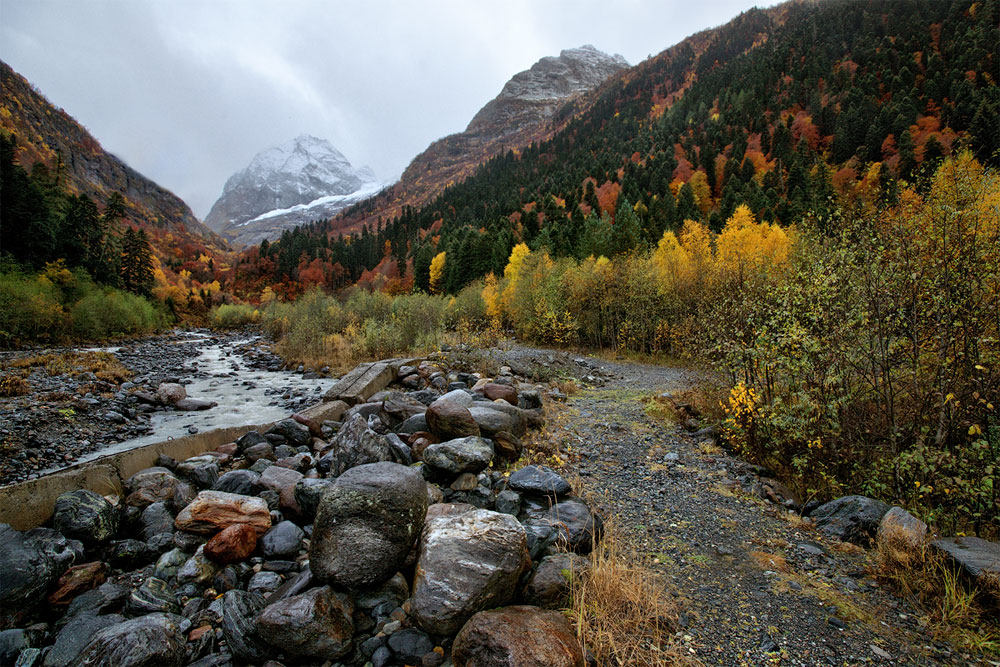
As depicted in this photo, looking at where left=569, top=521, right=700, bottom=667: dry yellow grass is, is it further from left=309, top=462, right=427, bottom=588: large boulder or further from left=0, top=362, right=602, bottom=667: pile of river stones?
left=309, top=462, right=427, bottom=588: large boulder

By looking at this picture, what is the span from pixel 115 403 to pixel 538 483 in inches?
611

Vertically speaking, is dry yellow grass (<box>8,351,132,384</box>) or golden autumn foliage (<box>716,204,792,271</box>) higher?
golden autumn foliage (<box>716,204,792,271</box>)

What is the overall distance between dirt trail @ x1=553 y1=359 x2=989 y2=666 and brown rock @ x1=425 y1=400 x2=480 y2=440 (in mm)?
2020

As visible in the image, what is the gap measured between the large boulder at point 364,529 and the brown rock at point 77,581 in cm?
234

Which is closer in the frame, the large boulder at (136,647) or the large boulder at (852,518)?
the large boulder at (136,647)

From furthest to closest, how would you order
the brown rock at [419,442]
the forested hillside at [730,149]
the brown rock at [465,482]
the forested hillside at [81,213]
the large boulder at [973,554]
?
the forested hillside at [730,149]
the forested hillside at [81,213]
the brown rock at [419,442]
the brown rock at [465,482]
the large boulder at [973,554]

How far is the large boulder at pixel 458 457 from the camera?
18.2ft

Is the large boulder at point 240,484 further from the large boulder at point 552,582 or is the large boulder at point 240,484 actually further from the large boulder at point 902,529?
the large boulder at point 902,529

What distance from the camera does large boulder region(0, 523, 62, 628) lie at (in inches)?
129

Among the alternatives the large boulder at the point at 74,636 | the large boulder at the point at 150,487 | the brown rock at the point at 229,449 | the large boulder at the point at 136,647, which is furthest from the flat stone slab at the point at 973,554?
the brown rock at the point at 229,449

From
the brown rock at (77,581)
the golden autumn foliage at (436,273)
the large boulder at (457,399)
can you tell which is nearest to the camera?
the brown rock at (77,581)

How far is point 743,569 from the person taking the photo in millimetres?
4012

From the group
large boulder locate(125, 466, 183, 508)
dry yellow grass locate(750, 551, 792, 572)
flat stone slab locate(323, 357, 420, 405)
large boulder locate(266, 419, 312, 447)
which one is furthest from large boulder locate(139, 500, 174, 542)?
dry yellow grass locate(750, 551, 792, 572)

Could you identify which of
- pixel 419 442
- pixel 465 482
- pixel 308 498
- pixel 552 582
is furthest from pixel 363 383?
pixel 552 582
